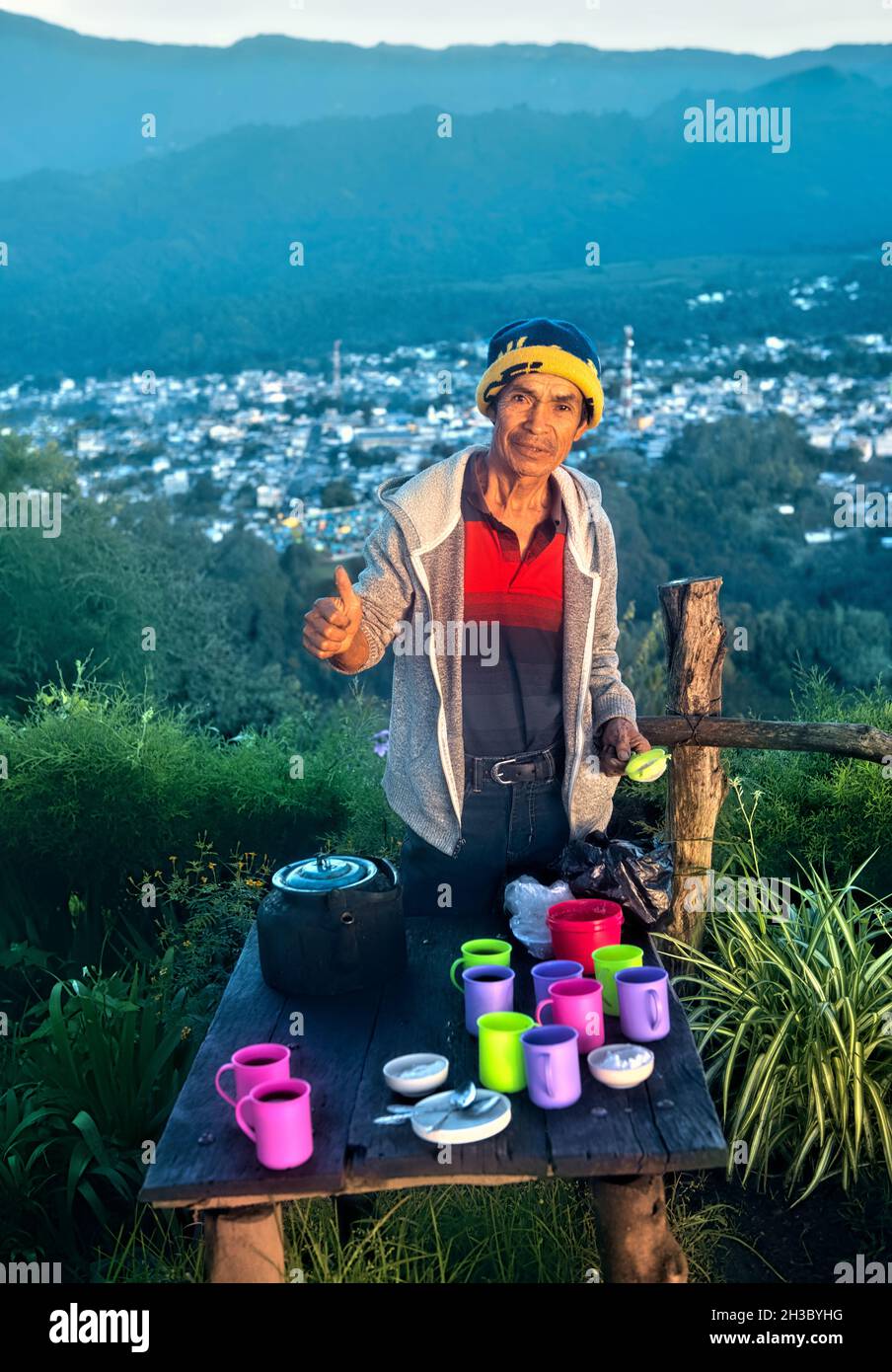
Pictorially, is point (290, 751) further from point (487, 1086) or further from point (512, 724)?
point (487, 1086)

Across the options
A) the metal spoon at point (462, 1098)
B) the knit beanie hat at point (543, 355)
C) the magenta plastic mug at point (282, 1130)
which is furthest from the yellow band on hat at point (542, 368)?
the magenta plastic mug at point (282, 1130)

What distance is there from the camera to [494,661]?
11.4ft

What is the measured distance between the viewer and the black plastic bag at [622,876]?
320cm

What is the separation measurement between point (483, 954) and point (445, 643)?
2.94ft

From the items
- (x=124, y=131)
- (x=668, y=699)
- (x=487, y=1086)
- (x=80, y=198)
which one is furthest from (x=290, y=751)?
(x=124, y=131)

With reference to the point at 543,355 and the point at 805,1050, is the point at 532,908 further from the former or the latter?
the point at 543,355

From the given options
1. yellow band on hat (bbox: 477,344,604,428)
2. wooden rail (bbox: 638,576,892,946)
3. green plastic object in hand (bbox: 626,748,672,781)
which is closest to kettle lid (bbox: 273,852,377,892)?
green plastic object in hand (bbox: 626,748,672,781)

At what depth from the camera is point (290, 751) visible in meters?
6.05

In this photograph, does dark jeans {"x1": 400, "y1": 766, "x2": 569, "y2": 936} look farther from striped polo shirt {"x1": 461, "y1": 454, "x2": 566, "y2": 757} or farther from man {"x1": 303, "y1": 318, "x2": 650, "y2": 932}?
striped polo shirt {"x1": 461, "y1": 454, "x2": 566, "y2": 757}

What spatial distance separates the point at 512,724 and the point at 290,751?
2.73 metres

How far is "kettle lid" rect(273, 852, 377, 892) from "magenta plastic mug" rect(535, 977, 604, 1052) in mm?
506

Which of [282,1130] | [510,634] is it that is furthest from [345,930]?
[510,634]

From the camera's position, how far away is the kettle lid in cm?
285

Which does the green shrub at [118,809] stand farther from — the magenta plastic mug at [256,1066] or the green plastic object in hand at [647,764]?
the magenta plastic mug at [256,1066]
